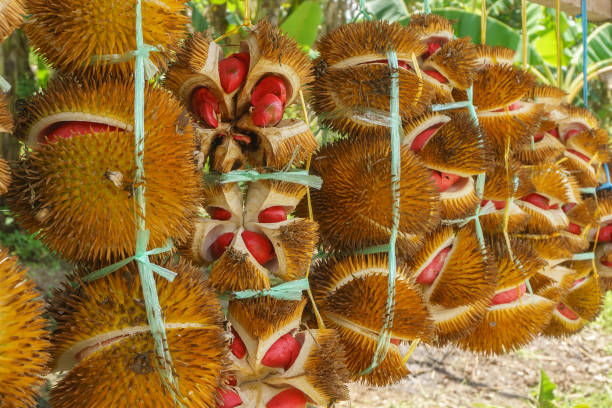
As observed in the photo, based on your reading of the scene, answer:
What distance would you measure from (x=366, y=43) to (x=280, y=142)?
27cm

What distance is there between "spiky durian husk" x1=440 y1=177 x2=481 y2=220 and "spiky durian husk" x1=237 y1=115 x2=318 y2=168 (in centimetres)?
34

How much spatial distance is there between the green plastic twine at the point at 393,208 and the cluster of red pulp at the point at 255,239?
0.61 ft

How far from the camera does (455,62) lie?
101cm

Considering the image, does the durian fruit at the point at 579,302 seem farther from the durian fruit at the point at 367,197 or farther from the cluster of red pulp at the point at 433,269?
the durian fruit at the point at 367,197

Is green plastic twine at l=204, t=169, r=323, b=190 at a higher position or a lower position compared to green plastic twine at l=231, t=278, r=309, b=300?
higher

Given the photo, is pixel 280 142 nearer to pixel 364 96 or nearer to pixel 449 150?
pixel 364 96

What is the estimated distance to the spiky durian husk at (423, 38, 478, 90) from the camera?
3.33 ft

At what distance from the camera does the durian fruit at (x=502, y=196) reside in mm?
1146

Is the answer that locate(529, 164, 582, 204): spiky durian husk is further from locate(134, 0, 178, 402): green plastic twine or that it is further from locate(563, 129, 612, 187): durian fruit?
locate(134, 0, 178, 402): green plastic twine

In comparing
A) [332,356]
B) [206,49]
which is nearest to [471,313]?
[332,356]

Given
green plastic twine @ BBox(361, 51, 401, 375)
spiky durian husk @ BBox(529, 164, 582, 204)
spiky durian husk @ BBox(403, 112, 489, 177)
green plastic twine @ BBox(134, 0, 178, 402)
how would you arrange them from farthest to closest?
spiky durian husk @ BBox(529, 164, 582, 204)
spiky durian husk @ BBox(403, 112, 489, 177)
green plastic twine @ BBox(361, 51, 401, 375)
green plastic twine @ BBox(134, 0, 178, 402)

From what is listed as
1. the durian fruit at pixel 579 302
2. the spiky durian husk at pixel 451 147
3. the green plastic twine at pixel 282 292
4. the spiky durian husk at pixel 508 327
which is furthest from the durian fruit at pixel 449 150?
the durian fruit at pixel 579 302

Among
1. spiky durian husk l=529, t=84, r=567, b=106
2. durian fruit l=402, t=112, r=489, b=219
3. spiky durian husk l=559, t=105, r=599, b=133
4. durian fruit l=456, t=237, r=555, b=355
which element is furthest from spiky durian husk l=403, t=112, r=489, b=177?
spiky durian husk l=559, t=105, r=599, b=133

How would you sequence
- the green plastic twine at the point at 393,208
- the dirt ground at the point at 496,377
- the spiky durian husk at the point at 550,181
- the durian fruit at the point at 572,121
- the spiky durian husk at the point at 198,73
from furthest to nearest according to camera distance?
the dirt ground at the point at 496,377
the durian fruit at the point at 572,121
the spiky durian husk at the point at 550,181
the green plastic twine at the point at 393,208
the spiky durian husk at the point at 198,73
